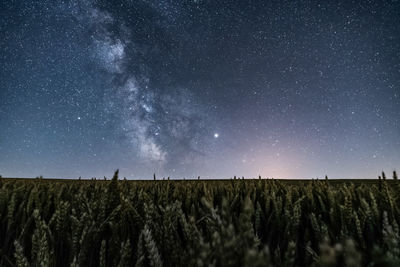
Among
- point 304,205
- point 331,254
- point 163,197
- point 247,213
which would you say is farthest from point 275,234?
point 331,254

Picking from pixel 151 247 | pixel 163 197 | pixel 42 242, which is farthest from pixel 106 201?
pixel 163 197

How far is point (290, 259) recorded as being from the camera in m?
0.52

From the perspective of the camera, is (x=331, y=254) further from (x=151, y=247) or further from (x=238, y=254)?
(x=151, y=247)

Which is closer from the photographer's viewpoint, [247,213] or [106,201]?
[247,213]

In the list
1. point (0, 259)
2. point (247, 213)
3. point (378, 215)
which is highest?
point (247, 213)

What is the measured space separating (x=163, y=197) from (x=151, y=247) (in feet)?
4.43

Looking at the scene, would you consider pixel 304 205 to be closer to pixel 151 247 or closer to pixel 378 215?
pixel 378 215

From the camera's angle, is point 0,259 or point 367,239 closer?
point 367,239

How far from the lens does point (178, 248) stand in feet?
3.64

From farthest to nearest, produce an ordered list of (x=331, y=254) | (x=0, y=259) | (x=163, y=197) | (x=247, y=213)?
1. (x=163, y=197)
2. (x=0, y=259)
3. (x=247, y=213)
4. (x=331, y=254)

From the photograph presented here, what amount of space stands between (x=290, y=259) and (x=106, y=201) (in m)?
1.16

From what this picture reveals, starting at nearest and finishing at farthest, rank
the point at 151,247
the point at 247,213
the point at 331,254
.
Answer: the point at 331,254
the point at 247,213
the point at 151,247

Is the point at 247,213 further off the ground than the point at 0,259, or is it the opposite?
the point at 247,213

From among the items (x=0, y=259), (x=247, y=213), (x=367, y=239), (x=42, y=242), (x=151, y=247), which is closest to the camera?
(x=247, y=213)
